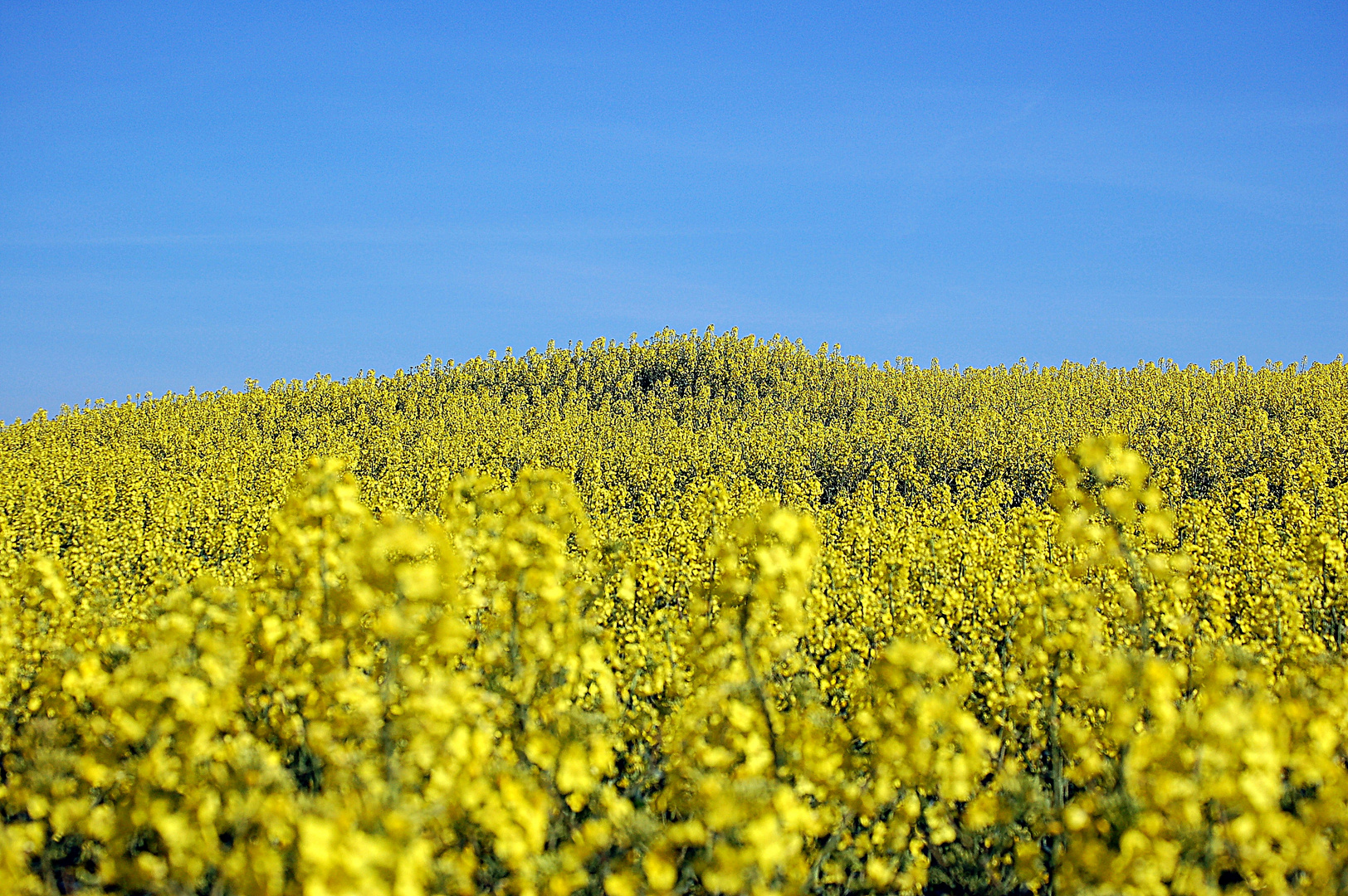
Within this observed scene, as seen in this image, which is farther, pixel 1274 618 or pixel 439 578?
pixel 1274 618

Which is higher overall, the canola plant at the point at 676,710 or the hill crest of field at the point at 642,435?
the hill crest of field at the point at 642,435

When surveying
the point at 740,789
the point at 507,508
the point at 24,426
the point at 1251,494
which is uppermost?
the point at 24,426

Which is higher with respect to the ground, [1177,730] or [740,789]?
[1177,730]

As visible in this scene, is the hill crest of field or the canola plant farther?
the hill crest of field

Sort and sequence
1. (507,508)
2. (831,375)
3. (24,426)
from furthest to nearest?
(831,375) < (24,426) < (507,508)

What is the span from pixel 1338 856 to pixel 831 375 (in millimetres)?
48978

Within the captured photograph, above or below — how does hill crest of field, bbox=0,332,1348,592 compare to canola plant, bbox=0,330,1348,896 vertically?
above

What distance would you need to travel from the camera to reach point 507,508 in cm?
671

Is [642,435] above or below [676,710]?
above

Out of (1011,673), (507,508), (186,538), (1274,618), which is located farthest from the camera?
(186,538)

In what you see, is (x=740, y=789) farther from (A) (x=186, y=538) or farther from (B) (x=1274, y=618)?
(A) (x=186, y=538)

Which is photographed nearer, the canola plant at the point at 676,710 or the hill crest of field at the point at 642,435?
the canola plant at the point at 676,710

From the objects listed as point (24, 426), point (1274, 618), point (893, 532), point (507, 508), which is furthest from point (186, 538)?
point (24, 426)

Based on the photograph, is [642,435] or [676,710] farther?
[642,435]
